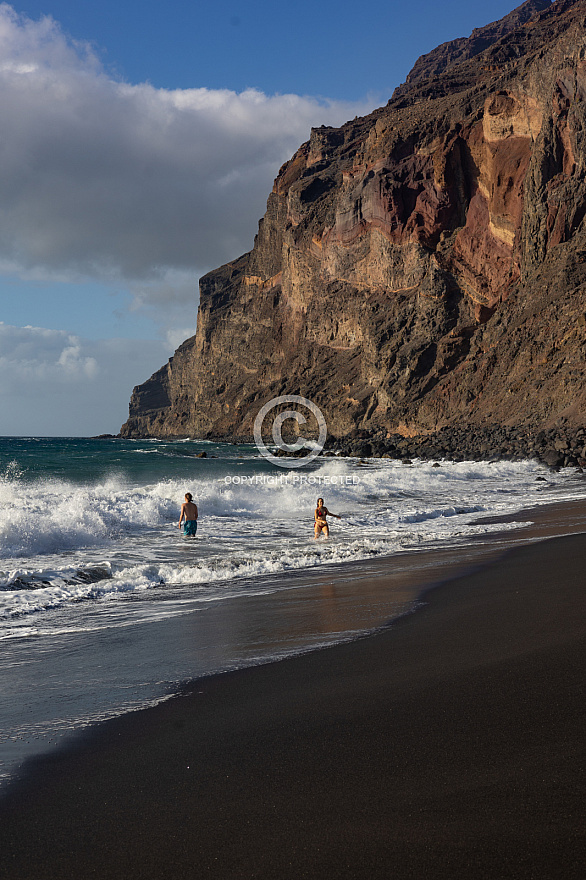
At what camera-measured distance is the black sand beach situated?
6.58 ft

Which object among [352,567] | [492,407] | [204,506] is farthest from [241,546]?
[492,407]

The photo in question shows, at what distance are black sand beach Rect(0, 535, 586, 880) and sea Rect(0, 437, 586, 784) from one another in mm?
479

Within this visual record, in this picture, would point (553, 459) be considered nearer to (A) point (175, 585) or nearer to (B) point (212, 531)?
(B) point (212, 531)

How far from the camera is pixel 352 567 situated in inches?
353

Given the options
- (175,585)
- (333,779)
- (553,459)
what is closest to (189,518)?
(175,585)

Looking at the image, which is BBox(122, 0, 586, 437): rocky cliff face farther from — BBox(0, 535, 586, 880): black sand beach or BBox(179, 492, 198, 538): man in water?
BBox(0, 535, 586, 880): black sand beach

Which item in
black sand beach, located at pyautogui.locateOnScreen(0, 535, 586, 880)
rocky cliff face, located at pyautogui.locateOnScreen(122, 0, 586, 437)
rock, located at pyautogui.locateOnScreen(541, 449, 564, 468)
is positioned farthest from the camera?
rocky cliff face, located at pyautogui.locateOnScreen(122, 0, 586, 437)

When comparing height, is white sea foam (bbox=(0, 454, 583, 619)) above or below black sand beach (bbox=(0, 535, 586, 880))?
below

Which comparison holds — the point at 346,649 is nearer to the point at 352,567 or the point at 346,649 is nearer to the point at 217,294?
the point at 352,567

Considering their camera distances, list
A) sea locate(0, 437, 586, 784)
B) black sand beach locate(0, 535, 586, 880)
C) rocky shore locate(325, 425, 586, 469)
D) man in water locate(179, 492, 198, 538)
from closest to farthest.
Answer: black sand beach locate(0, 535, 586, 880), sea locate(0, 437, 586, 784), man in water locate(179, 492, 198, 538), rocky shore locate(325, 425, 586, 469)

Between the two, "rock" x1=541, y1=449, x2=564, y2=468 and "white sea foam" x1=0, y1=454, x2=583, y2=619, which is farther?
"rock" x1=541, y1=449, x2=564, y2=468

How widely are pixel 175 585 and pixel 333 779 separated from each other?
5.98 m

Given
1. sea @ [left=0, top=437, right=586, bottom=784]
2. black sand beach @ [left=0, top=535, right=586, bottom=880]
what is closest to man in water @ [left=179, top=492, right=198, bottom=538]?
sea @ [left=0, top=437, right=586, bottom=784]

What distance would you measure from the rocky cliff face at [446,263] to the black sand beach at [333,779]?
40556 millimetres
